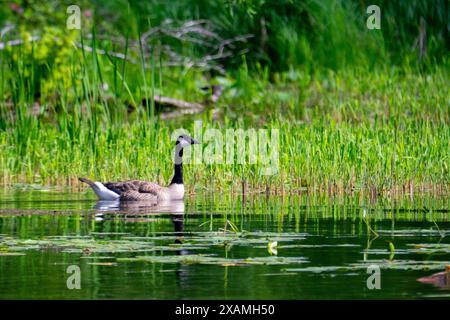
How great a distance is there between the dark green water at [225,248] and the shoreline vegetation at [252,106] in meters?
1.12

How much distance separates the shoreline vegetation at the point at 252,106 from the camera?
14.3 m

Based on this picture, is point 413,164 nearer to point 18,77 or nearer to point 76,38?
point 18,77

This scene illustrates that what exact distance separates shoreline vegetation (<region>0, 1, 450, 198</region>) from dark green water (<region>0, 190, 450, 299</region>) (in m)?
1.12

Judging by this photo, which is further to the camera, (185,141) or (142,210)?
(185,141)

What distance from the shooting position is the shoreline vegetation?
1431cm

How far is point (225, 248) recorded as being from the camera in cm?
966

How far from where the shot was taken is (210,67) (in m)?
23.7

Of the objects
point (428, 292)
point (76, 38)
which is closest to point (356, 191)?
point (428, 292)

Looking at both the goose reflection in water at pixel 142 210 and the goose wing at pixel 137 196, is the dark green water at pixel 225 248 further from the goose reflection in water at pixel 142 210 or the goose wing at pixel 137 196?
the goose wing at pixel 137 196

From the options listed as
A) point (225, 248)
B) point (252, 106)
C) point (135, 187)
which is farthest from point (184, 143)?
point (252, 106)

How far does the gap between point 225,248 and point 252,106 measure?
11164 mm

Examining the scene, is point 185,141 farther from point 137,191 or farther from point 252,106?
point 252,106

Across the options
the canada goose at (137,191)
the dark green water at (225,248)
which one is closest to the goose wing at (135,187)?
the canada goose at (137,191)

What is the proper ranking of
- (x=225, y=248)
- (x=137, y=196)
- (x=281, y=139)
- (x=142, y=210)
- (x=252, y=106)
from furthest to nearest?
1. (x=252, y=106)
2. (x=281, y=139)
3. (x=137, y=196)
4. (x=142, y=210)
5. (x=225, y=248)
